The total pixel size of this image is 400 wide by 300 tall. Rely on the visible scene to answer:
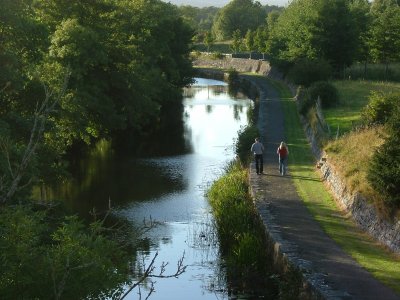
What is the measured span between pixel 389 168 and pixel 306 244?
10.7ft

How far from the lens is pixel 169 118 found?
57625mm

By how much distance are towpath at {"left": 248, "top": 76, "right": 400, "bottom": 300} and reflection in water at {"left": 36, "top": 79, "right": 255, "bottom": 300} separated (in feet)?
6.60

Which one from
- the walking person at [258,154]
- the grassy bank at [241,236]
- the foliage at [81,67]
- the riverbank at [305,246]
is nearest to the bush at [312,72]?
the foliage at [81,67]

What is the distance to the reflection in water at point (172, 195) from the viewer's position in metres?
20.2

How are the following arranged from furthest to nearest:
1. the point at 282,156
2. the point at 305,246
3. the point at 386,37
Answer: the point at 386,37 → the point at 282,156 → the point at 305,246

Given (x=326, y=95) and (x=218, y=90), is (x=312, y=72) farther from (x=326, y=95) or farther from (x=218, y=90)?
(x=218, y=90)

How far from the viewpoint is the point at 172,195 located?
29.6 meters

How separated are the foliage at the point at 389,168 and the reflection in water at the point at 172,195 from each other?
198 inches

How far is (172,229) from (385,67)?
4266 cm

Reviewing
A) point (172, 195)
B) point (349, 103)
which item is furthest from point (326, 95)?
point (172, 195)

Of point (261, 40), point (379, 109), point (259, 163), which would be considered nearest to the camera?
point (259, 163)

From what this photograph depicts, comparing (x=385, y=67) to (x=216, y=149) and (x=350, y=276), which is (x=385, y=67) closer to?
(x=216, y=149)

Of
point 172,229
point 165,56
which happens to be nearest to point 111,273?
point 172,229

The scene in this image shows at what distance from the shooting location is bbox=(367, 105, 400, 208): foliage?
1959 centimetres
